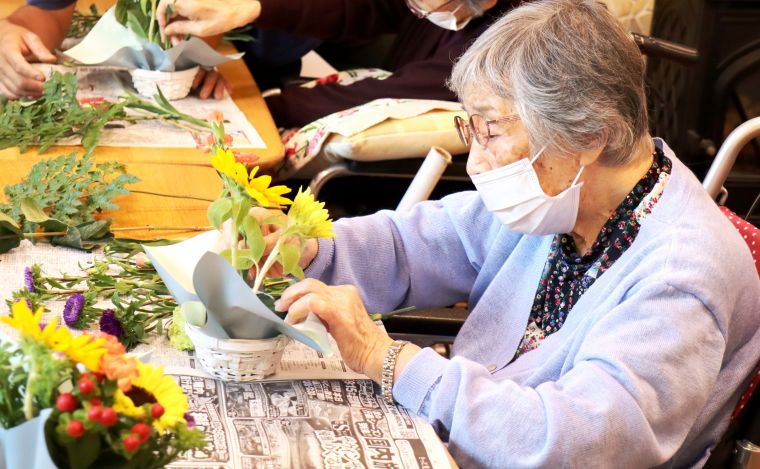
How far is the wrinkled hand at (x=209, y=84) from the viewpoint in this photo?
2.60 meters

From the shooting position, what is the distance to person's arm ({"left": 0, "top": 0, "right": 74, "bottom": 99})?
232 centimetres

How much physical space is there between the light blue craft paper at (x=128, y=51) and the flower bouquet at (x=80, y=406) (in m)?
1.61

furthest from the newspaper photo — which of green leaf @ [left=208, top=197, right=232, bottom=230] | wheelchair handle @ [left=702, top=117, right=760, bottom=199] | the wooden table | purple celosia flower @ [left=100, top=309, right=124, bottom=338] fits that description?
wheelchair handle @ [left=702, top=117, right=760, bottom=199]

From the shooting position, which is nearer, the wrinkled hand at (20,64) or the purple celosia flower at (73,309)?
the purple celosia flower at (73,309)

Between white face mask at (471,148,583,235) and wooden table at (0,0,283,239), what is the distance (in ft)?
1.83

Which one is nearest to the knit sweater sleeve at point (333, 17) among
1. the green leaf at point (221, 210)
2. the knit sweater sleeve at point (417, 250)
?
the knit sweater sleeve at point (417, 250)

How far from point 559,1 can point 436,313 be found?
63 centimetres

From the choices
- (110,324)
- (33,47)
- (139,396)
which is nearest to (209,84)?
(33,47)

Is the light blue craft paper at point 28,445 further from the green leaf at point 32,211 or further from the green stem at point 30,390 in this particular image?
the green leaf at point 32,211

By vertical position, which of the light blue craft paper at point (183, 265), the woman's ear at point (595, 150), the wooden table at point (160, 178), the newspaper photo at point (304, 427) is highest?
the woman's ear at point (595, 150)

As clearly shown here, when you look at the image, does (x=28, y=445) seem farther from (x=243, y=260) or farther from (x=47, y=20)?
(x=47, y=20)

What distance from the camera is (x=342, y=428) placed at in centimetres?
133

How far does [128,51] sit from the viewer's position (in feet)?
8.13

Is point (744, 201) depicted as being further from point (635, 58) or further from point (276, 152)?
point (635, 58)
